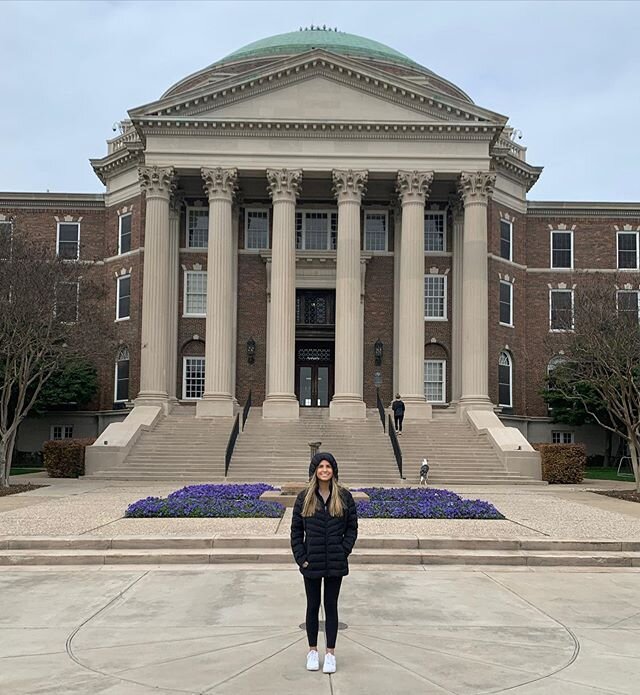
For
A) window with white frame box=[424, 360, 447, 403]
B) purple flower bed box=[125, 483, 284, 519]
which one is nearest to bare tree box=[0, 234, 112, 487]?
purple flower bed box=[125, 483, 284, 519]

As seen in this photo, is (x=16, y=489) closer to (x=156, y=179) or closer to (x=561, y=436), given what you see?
(x=156, y=179)

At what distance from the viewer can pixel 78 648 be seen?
306 inches

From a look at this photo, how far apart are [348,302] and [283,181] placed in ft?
18.8

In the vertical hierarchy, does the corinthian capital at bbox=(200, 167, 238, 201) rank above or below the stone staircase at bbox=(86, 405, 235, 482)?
above

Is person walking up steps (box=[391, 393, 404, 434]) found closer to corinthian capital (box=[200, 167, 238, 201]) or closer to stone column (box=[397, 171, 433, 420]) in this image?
stone column (box=[397, 171, 433, 420])

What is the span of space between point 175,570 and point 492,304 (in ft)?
99.6

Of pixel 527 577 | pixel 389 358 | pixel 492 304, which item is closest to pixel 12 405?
pixel 389 358

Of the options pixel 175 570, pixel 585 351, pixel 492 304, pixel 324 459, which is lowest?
pixel 175 570

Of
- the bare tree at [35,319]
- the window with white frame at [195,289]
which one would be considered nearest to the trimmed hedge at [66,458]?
the bare tree at [35,319]

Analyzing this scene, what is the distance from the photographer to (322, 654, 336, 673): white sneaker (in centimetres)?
690

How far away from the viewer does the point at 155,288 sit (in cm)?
3462

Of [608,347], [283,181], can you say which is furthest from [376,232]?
[608,347]

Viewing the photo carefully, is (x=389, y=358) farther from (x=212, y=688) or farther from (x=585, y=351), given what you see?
(x=212, y=688)

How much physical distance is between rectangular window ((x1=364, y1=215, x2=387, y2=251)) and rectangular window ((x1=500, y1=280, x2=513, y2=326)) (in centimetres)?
648
